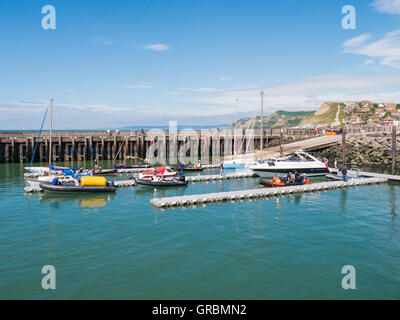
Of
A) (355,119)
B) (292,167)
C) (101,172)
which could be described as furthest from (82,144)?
(355,119)

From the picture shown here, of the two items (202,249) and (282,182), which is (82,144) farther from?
(202,249)

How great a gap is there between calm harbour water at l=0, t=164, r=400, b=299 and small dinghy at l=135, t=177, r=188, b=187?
6596mm

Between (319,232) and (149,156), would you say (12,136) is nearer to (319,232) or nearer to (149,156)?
(149,156)

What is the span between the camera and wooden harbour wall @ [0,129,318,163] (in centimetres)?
5584

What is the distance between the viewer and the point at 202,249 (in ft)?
54.3

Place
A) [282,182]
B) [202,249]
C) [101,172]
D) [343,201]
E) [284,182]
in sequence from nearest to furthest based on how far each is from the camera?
[202,249]
[343,201]
[282,182]
[284,182]
[101,172]

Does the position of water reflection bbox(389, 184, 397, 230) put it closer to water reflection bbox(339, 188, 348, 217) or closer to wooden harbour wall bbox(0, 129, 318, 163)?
water reflection bbox(339, 188, 348, 217)

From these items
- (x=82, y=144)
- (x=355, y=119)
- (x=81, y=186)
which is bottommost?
(x=81, y=186)

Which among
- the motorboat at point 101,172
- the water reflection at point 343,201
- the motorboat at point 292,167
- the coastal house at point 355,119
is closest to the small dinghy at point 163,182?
the motorboat at point 101,172

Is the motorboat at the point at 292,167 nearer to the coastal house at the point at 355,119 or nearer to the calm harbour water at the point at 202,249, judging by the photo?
the calm harbour water at the point at 202,249

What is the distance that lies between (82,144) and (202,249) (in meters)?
50.7

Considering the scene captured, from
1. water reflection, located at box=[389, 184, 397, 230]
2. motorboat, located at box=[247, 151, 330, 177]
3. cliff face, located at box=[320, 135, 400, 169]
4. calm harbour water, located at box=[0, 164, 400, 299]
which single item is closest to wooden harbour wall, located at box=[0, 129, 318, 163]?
cliff face, located at box=[320, 135, 400, 169]

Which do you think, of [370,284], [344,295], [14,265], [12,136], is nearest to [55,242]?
[14,265]
